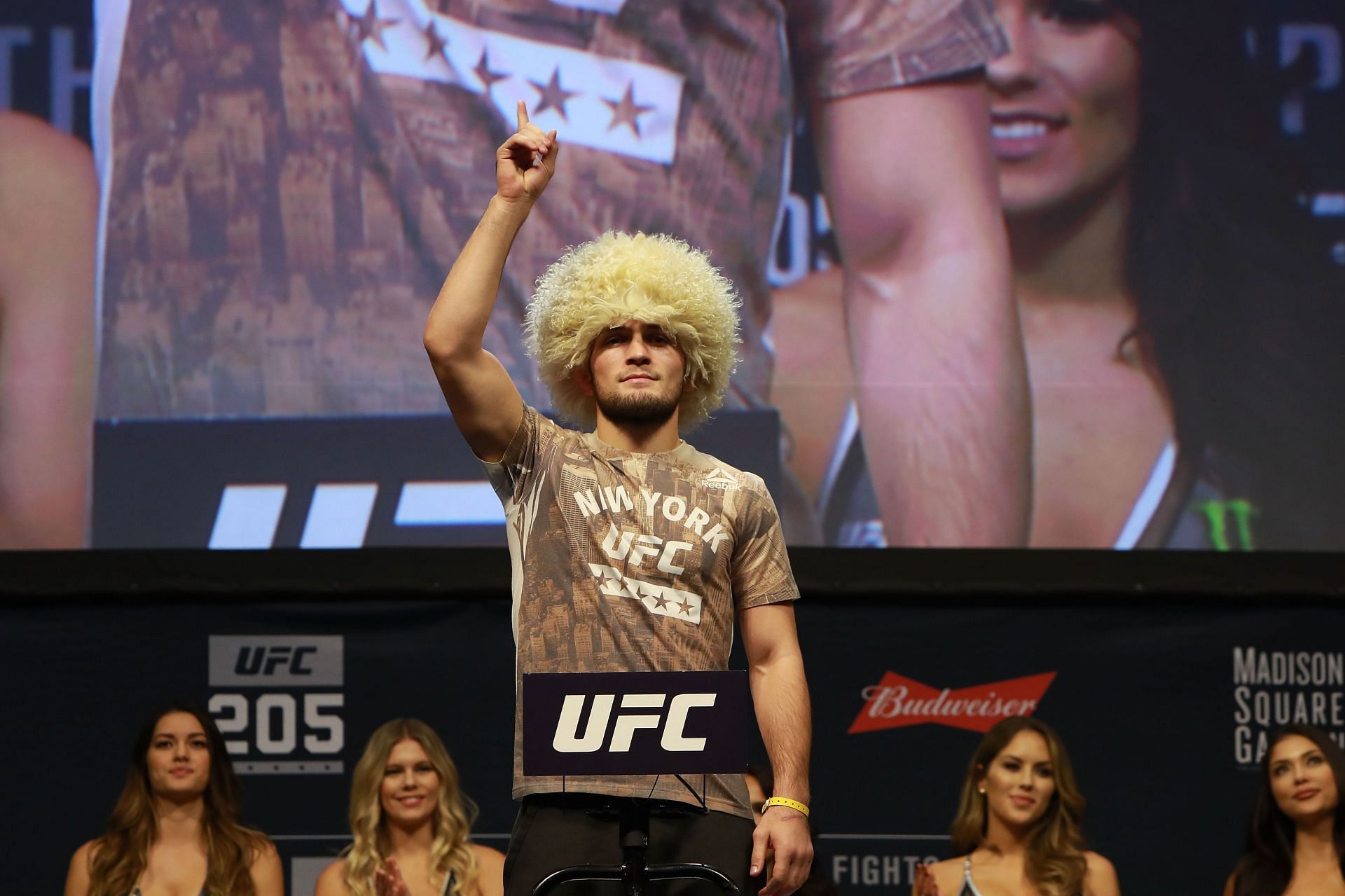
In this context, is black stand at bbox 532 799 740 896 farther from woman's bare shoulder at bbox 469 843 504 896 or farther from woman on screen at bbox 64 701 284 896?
woman on screen at bbox 64 701 284 896

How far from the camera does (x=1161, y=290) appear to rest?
488cm

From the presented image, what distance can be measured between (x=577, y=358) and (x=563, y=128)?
2559mm

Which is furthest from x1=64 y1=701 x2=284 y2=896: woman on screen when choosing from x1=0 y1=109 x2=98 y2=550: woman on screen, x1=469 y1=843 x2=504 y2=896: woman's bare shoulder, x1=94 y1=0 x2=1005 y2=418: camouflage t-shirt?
x1=94 y1=0 x2=1005 y2=418: camouflage t-shirt

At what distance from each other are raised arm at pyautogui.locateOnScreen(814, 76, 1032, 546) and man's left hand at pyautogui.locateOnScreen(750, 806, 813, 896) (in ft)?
8.52

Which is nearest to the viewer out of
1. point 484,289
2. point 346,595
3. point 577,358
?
point 484,289

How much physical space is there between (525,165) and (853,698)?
275 cm

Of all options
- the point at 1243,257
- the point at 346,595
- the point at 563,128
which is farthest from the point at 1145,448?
the point at 346,595

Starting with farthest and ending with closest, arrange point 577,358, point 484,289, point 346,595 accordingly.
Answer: point 346,595 < point 577,358 < point 484,289

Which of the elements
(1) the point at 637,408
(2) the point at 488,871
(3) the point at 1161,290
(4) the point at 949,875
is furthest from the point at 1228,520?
(1) the point at 637,408

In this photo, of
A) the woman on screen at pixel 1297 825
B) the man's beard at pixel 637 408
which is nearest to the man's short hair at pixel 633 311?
the man's beard at pixel 637 408

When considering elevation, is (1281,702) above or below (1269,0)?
below

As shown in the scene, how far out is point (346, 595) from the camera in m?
4.68

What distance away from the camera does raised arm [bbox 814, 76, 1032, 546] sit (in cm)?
479

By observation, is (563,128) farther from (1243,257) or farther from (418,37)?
(1243,257)
